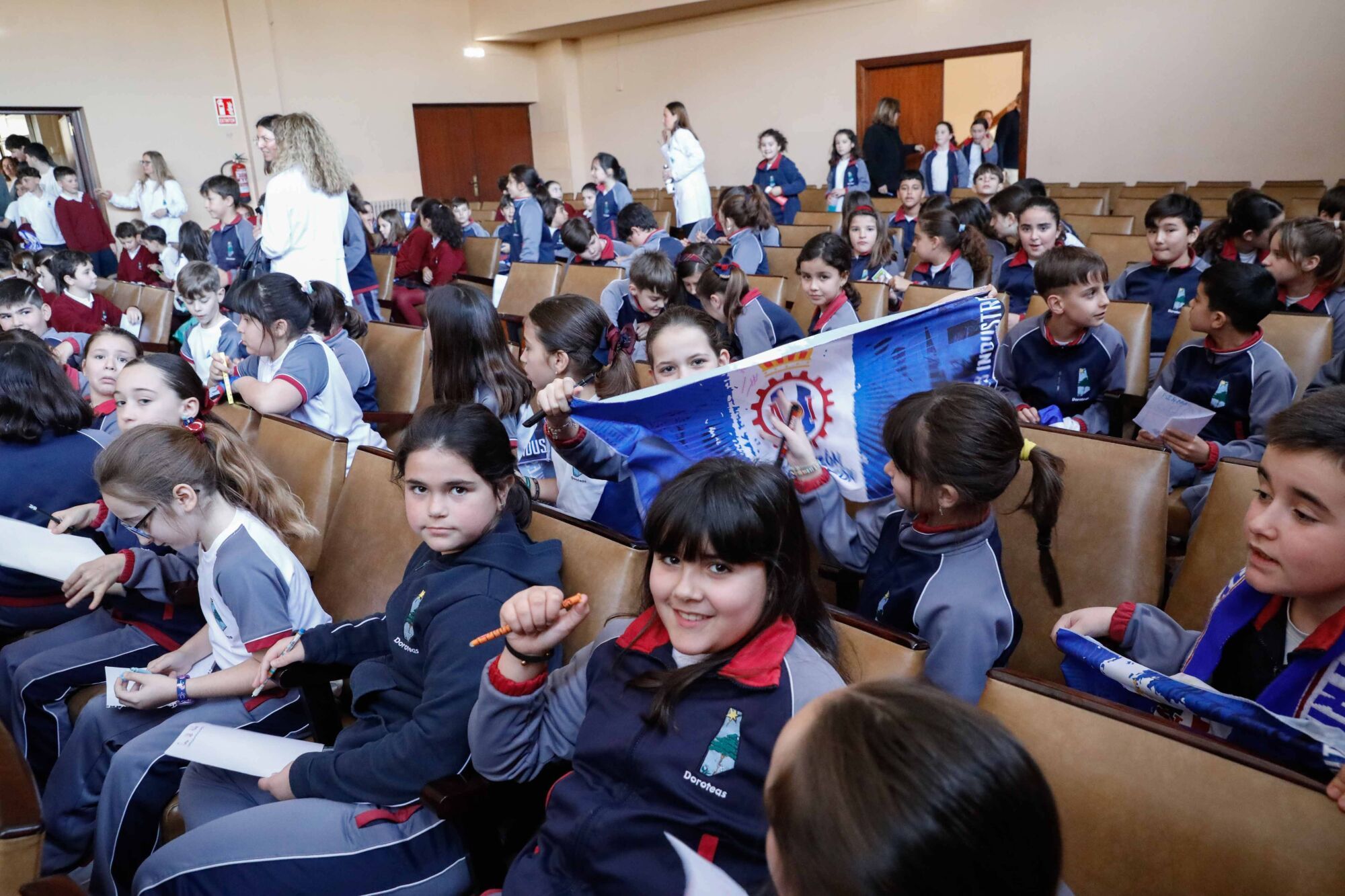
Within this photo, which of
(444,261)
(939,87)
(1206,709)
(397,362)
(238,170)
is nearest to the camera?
(1206,709)

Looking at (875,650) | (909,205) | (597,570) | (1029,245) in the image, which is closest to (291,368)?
(597,570)

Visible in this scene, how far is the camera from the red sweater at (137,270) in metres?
6.85

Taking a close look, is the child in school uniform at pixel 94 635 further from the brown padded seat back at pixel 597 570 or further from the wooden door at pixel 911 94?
the wooden door at pixel 911 94

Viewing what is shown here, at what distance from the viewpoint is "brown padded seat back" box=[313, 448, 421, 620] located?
203 centimetres

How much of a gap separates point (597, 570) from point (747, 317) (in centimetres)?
201

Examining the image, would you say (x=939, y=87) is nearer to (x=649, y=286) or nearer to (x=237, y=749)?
(x=649, y=286)

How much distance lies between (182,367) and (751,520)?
79.8 inches

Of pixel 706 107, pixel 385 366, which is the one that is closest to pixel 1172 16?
pixel 706 107

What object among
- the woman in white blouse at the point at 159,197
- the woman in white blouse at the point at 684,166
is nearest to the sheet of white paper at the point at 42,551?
the woman in white blouse at the point at 684,166

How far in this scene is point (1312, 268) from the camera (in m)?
2.98

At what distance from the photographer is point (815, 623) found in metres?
1.28

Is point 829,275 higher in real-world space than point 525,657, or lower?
higher

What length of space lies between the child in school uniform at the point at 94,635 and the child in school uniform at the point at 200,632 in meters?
0.17

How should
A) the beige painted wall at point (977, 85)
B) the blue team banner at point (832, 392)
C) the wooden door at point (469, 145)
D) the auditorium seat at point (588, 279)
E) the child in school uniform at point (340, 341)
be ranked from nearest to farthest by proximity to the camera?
the blue team banner at point (832, 392), the child in school uniform at point (340, 341), the auditorium seat at point (588, 279), the beige painted wall at point (977, 85), the wooden door at point (469, 145)
